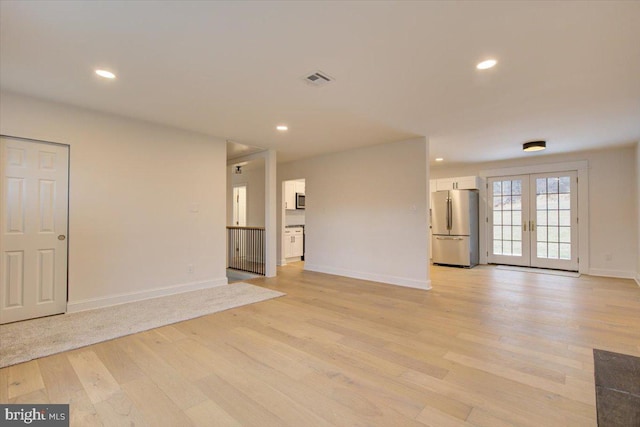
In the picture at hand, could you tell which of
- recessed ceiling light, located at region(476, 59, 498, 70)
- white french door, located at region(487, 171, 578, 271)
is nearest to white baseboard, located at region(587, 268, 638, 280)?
white french door, located at region(487, 171, 578, 271)

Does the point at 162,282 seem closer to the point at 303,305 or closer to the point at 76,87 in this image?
the point at 303,305

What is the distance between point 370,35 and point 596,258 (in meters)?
6.55

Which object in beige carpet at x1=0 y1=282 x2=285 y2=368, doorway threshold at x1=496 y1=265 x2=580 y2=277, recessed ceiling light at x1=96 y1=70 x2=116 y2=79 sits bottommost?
beige carpet at x1=0 y1=282 x2=285 y2=368

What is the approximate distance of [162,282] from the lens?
4.22 metres

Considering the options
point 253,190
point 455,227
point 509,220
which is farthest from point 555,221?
point 253,190

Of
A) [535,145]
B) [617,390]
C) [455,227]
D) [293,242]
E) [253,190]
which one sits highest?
[535,145]

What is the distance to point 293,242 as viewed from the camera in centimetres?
766

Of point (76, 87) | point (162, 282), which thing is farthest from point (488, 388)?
point (76, 87)

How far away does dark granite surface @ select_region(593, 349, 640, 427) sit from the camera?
2.38ft

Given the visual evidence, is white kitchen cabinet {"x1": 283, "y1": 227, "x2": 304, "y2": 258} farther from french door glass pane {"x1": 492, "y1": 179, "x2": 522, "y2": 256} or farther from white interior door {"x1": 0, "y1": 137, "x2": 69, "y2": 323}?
french door glass pane {"x1": 492, "y1": 179, "x2": 522, "y2": 256}

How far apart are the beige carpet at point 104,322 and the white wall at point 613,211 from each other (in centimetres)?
625

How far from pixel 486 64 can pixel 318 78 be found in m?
1.44

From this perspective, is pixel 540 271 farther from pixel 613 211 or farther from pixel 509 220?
pixel 613 211

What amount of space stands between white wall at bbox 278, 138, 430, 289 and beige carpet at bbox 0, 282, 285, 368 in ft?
6.45
